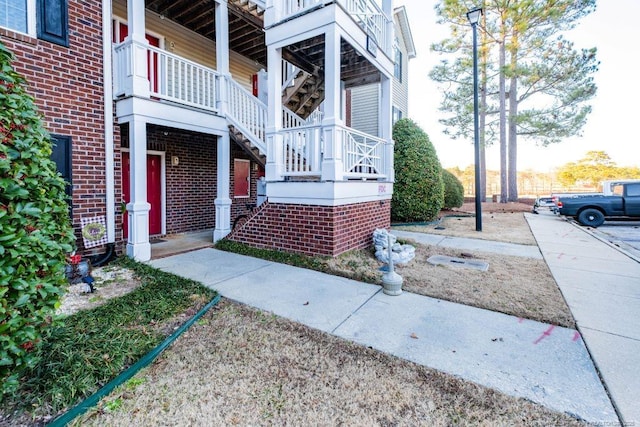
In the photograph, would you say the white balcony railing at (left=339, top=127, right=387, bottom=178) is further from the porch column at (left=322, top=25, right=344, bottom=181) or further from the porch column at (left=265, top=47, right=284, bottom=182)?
the porch column at (left=265, top=47, right=284, bottom=182)

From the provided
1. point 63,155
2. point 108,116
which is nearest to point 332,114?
point 108,116

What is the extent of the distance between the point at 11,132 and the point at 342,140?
169 inches

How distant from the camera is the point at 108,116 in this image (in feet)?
16.4

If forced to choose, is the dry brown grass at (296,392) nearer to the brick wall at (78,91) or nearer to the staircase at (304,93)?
the brick wall at (78,91)

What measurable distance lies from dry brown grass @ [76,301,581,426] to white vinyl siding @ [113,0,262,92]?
7.02m

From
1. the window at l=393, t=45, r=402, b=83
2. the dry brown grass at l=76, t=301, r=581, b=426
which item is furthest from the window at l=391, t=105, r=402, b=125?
the dry brown grass at l=76, t=301, r=581, b=426

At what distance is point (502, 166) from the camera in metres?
16.9

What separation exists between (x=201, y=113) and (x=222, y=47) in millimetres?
1488

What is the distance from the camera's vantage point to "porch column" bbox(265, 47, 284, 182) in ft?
18.7

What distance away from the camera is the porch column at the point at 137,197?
509cm

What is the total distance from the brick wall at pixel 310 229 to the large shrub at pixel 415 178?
140 inches

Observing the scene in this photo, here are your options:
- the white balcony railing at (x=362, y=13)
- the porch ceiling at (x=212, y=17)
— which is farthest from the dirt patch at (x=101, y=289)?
the porch ceiling at (x=212, y=17)

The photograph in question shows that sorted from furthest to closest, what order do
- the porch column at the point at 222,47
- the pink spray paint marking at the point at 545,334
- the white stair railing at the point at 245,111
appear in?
the white stair railing at the point at 245,111 → the porch column at the point at 222,47 → the pink spray paint marking at the point at 545,334

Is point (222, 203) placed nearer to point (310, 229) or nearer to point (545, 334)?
point (310, 229)
